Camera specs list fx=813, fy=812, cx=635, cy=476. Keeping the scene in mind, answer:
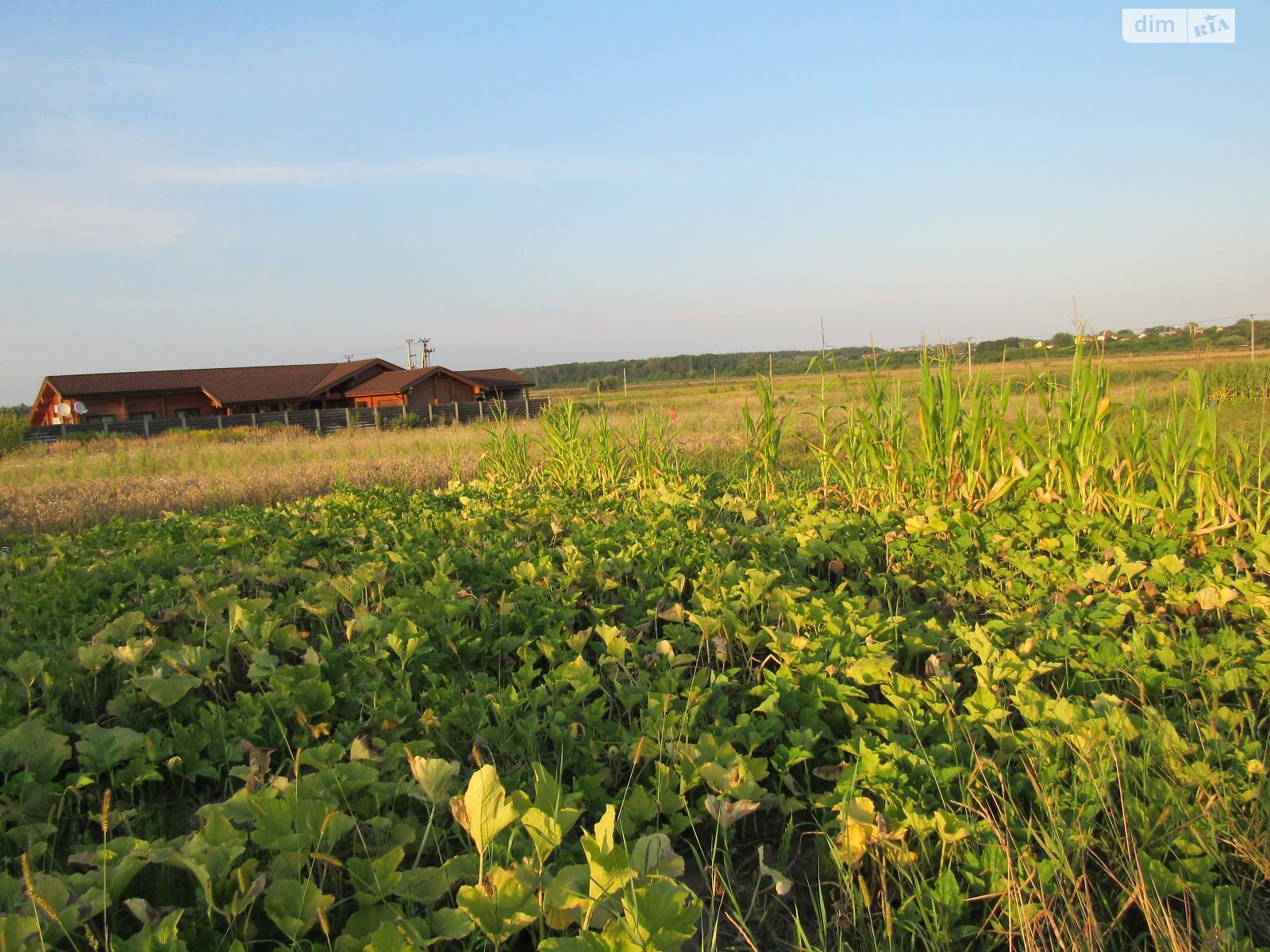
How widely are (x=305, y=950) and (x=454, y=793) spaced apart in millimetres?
412

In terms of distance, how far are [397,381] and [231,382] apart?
631 centimetres

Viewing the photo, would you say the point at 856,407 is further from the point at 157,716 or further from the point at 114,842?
the point at 114,842

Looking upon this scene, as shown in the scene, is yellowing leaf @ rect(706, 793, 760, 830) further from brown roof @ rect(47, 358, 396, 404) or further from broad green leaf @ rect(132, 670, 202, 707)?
brown roof @ rect(47, 358, 396, 404)

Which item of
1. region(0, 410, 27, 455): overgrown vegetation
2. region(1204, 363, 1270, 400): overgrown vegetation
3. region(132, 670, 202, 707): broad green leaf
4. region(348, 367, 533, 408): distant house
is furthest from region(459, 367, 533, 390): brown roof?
region(132, 670, 202, 707): broad green leaf

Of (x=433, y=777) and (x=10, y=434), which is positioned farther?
(x=10, y=434)

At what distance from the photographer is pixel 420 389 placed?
3256cm

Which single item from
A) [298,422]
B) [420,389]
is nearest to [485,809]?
[298,422]

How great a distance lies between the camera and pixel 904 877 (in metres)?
1.73

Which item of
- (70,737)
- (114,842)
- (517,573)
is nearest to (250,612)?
(70,737)

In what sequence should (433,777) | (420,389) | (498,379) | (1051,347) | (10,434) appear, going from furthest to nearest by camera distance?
1. (498,379)
2. (420,389)
3. (10,434)
4. (1051,347)
5. (433,777)

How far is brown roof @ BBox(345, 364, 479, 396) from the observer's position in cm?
3191

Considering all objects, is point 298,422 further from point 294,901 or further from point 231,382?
point 294,901

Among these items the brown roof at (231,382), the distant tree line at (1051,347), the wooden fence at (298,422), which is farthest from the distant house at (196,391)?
the distant tree line at (1051,347)

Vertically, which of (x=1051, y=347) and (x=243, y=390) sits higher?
(x=243, y=390)
